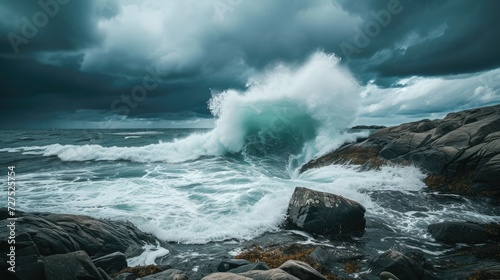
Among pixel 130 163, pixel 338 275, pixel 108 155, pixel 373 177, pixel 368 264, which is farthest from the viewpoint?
pixel 108 155

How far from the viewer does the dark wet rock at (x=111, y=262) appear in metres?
5.89

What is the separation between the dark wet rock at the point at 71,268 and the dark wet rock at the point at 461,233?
8.51m

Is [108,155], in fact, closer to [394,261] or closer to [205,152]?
[205,152]

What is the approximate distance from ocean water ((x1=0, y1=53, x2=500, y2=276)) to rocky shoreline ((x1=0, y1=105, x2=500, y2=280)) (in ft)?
2.02

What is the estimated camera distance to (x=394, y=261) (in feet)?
17.4

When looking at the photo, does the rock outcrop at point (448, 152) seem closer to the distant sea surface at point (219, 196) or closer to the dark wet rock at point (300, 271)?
the distant sea surface at point (219, 196)

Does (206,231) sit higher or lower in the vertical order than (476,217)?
lower

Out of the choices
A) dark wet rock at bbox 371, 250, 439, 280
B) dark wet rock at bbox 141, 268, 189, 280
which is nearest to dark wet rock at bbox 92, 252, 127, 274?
dark wet rock at bbox 141, 268, 189, 280

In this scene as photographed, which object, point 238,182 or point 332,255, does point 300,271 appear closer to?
point 332,255

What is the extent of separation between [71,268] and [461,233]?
30.6ft

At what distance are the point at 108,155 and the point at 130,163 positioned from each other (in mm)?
5052

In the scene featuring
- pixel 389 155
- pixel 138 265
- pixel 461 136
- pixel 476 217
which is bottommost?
pixel 138 265

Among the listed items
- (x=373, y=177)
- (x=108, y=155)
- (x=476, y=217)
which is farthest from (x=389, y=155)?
(x=108, y=155)

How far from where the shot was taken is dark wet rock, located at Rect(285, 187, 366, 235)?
26.7 feet
